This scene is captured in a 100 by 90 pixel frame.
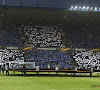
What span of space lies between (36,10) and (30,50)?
7516 millimetres

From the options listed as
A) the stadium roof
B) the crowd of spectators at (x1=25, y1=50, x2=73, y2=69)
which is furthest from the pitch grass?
the stadium roof

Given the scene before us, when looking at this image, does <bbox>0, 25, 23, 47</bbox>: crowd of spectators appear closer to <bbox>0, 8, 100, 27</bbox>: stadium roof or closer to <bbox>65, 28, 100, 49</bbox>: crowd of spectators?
<bbox>0, 8, 100, 27</bbox>: stadium roof

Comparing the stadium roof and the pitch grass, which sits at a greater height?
the stadium roof

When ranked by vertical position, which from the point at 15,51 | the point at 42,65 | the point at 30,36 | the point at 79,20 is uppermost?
the point at 79,20

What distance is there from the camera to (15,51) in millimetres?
40125

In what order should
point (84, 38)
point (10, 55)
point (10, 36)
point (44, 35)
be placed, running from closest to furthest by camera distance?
point (10, 55)
point (10, 36)
point (44, 35)
point (84, 38)

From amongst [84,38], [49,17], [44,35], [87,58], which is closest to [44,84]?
[87,58]

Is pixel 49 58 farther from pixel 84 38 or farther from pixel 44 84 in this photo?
pixel 44 84

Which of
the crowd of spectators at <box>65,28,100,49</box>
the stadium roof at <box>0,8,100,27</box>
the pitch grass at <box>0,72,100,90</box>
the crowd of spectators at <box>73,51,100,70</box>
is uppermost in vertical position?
the stadium roof at <box>0,8,100,27</box>

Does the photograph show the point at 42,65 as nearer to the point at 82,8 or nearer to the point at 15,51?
the point at 15,51

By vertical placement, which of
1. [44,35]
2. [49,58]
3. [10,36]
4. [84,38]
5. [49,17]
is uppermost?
[49,17]

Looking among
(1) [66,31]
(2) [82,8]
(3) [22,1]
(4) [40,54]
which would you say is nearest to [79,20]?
(1) [66,31]

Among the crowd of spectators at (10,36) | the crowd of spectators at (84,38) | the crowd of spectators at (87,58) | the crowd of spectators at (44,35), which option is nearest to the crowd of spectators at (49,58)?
the crowd of spectators at (44,35)

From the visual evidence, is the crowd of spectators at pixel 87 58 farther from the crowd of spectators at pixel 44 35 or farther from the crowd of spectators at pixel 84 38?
the crowd of spectators at pixel 44 35
